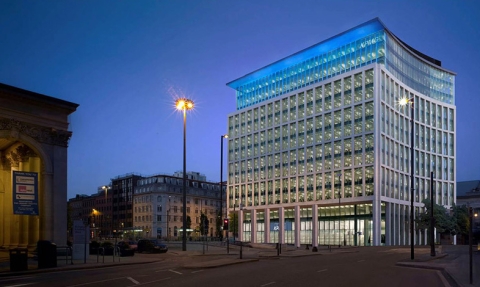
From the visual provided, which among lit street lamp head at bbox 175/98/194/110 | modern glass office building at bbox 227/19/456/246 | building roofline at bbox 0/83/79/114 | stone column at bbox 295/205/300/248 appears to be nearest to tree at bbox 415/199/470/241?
modern glass office building at bbox 227/19/456/246

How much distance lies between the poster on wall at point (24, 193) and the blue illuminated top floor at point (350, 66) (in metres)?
72.2

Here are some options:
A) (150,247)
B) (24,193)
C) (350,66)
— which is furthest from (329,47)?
(24,193)

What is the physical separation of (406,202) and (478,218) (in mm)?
77799

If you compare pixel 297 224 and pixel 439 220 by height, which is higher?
pixel 439 220

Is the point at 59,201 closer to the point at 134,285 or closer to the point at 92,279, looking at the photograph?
the point at 92,279

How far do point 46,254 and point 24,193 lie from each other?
5.71 m

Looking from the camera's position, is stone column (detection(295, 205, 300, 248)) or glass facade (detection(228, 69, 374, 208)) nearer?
glass facade (detection(228, 69, 374, 208))

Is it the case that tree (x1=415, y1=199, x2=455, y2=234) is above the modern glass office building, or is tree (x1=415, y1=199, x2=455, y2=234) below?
below

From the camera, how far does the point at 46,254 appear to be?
28.6 metres

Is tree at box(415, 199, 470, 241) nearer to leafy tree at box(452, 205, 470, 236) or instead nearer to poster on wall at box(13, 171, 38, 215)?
leafy tree at box(452, 205, 470, 236)

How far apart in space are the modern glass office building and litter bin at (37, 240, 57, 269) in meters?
62.2

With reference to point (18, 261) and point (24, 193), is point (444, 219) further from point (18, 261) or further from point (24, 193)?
point (18, 261)

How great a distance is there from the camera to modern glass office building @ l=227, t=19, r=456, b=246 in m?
90.3

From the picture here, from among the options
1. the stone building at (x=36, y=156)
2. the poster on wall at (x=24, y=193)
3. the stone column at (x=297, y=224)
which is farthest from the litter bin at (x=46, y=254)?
the stone column at (x=297, y=224)
